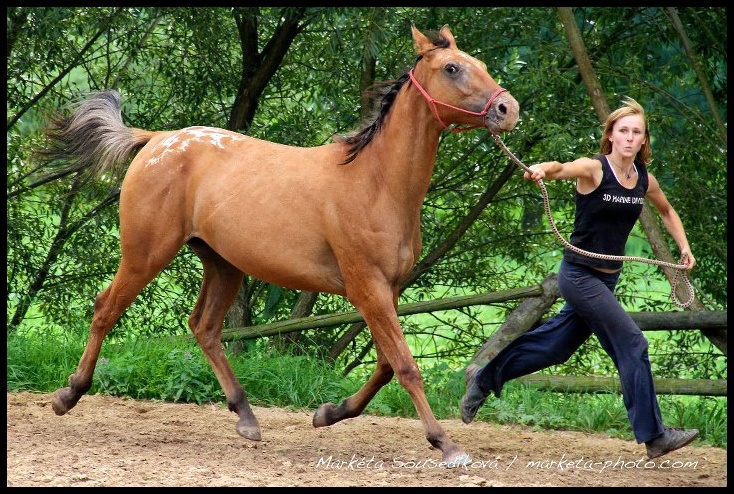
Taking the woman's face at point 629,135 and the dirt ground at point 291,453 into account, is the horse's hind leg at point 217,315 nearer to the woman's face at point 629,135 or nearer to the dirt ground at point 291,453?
the dirt ground at point 291,453

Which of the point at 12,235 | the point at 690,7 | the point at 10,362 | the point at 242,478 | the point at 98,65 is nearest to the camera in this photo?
the point at 242,478

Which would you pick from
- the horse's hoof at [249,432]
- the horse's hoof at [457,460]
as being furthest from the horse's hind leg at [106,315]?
the horse's hoof at [457,460]

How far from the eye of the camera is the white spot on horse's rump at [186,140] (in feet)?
20.0

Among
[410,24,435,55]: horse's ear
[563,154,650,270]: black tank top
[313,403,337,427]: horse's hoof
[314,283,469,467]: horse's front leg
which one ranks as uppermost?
[410,24,435,55]: horse's ear

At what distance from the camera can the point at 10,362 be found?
7.12m

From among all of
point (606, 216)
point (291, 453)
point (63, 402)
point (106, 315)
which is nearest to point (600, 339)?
point (606, 216)

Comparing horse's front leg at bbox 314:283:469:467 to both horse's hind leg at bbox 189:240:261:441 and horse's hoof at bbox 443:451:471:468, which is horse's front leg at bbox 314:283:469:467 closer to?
horse's hoof at bbox 443:451:471:468

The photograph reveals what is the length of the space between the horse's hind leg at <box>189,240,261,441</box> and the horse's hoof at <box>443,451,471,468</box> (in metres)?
1.42

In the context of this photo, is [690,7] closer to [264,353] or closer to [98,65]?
[264,353]

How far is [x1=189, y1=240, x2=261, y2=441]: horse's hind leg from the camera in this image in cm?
611

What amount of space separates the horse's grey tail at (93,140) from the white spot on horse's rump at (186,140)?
1.25 feet

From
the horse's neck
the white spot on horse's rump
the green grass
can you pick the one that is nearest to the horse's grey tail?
the white spot on horse's rump

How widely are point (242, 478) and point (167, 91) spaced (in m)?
5.01
